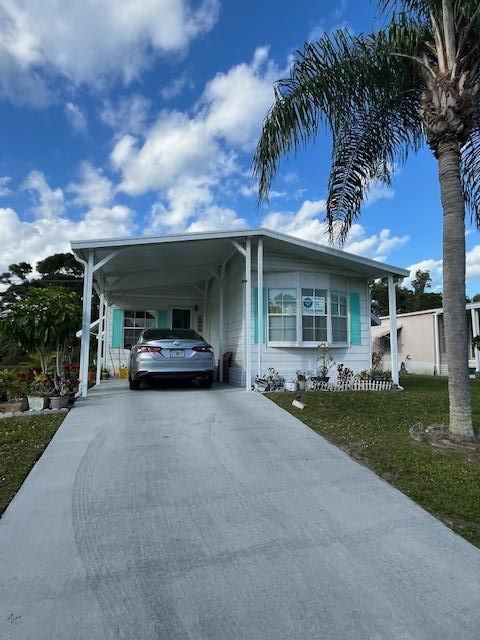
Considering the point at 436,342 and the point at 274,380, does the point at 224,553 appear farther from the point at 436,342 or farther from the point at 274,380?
the point at 436,342

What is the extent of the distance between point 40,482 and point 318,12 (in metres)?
8.34

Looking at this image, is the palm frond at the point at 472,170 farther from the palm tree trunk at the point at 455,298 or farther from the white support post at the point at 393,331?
the white support post at the point at 393,331

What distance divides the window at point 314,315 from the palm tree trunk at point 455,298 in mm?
5734

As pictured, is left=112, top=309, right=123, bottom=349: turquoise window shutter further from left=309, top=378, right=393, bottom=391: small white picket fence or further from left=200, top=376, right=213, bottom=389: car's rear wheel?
left=309, top=378, right=393, bottom=391: small white picket fence

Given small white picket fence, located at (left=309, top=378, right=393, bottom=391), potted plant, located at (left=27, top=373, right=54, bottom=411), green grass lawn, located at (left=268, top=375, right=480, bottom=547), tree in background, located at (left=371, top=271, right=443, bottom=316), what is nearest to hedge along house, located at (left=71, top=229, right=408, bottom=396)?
small white picket fence, located at (left=309, top=378, right=393, bottom=391)

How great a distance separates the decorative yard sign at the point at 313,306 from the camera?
11.5m

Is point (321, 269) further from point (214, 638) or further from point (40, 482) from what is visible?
point (214, 638)

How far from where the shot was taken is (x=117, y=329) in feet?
53.0

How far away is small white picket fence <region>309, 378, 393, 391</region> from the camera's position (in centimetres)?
1073

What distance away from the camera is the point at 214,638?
7.33 feet

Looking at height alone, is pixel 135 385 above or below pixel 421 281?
below

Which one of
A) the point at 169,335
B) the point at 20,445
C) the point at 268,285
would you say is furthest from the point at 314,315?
the point at 20,445

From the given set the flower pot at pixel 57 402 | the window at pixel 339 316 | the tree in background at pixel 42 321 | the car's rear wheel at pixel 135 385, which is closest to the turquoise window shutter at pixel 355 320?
the window at pixel 339 316

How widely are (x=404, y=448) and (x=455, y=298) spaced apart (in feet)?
6.61
